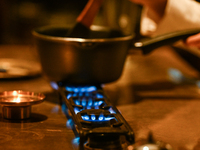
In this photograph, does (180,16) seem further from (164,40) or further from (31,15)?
(31,15)

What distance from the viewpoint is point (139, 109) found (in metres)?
0.78

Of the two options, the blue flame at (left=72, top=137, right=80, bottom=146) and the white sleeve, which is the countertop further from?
the white sleeve

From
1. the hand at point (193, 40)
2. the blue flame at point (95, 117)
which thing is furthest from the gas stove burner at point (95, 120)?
the hand at point (193, 40)

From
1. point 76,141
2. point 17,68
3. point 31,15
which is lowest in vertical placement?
point 76,141

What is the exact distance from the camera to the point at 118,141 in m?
0.54

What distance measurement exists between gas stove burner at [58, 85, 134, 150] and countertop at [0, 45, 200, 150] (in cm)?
4

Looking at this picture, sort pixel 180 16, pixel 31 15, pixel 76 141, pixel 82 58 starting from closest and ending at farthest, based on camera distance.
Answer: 1. pixel 76 141
2. pixel 82 58
3. pixel 180 16
4. pixel 31 15

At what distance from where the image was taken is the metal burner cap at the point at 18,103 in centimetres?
63

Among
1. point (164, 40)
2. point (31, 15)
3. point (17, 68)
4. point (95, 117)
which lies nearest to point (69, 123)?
point (95, 117)

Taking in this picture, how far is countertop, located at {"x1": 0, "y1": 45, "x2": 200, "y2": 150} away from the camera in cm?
58

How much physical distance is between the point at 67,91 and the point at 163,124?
227mm

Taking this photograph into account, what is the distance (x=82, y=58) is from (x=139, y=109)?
178 millimetres

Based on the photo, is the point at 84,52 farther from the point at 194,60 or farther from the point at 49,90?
the point at 194,60

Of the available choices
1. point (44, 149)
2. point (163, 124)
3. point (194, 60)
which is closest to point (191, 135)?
point (163, 124)
